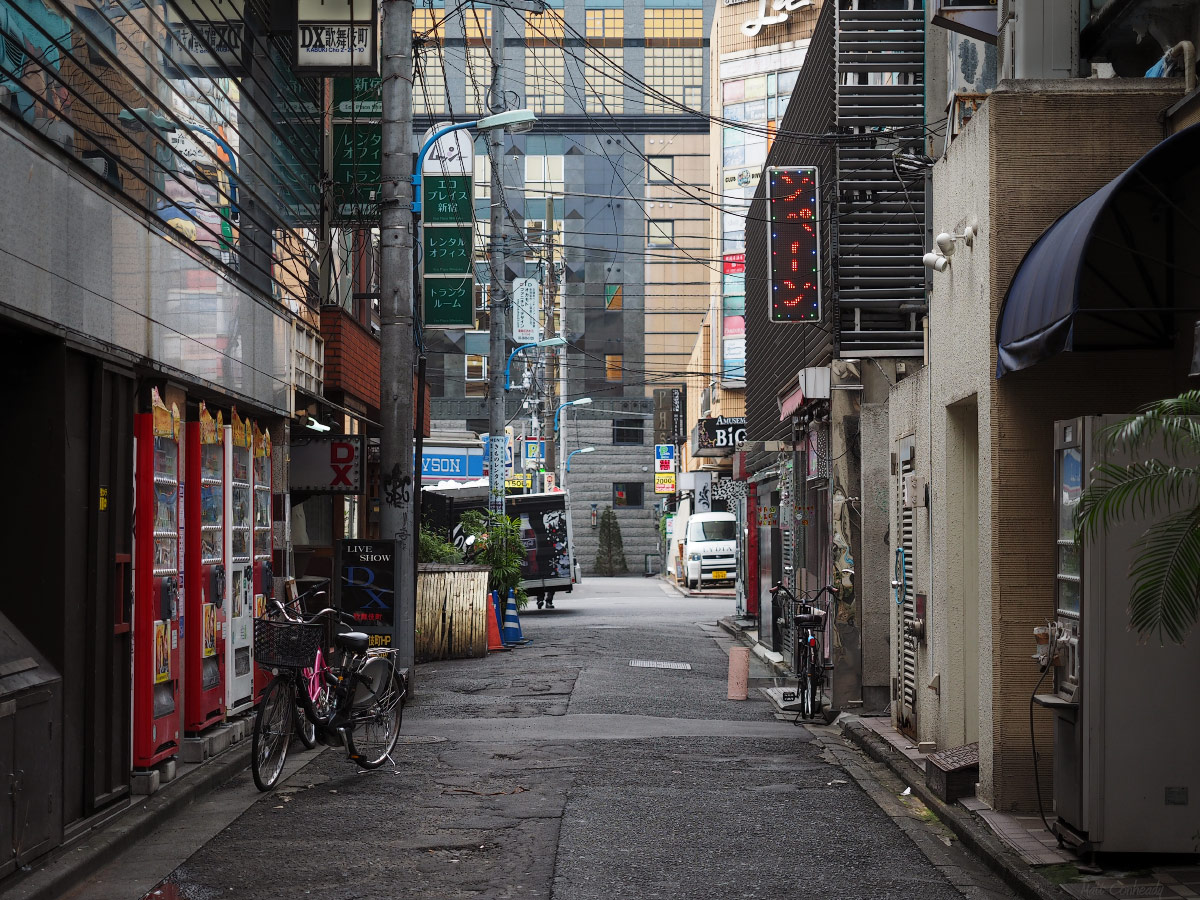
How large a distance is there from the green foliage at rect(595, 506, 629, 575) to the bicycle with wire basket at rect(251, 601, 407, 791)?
62.0 m

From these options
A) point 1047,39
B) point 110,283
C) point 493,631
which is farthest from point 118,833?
point 493,631

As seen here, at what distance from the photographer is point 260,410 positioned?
13586 mm

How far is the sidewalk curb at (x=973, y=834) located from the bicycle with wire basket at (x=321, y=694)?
4.11 meters

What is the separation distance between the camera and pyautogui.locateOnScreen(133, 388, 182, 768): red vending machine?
975cm

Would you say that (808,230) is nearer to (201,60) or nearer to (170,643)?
(201,60)

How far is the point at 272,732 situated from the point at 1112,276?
6.53 meters

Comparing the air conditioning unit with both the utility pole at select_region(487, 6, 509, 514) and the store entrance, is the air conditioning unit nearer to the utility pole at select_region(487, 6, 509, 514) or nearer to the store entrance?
the store entrance

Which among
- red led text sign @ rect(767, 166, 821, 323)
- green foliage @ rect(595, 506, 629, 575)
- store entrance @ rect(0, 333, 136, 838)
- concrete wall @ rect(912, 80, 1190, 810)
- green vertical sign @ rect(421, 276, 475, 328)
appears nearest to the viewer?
store entrance @ rect(0, 333, 136, 838)

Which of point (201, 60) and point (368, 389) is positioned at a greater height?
point (201, 60)

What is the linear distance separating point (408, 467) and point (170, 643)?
584 cm

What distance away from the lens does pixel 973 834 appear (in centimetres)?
830

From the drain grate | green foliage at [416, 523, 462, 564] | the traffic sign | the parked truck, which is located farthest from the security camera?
the traffic sign

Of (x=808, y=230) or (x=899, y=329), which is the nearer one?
(x=899, y=329)

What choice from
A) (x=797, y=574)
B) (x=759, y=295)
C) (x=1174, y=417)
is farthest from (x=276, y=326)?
(x=759, y=295)
